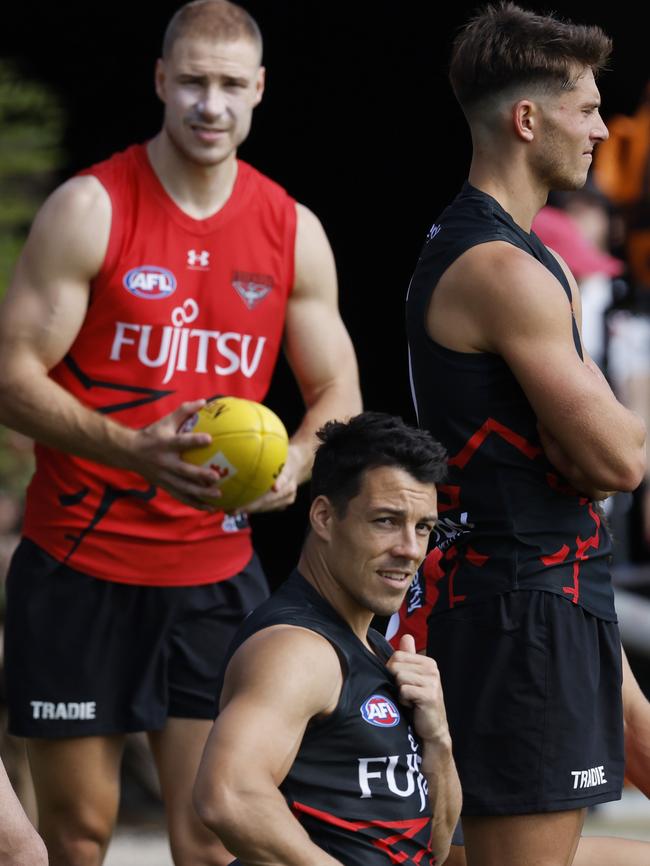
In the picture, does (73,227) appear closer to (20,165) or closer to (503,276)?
(503,276)

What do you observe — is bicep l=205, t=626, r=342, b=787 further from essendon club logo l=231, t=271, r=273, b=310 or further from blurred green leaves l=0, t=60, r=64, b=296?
blurred green leaves l=0, t=60, r=64, b=296

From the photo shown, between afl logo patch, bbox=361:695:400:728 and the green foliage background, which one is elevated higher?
the green foliage background

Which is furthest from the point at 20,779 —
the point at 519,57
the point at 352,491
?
the point at 519,57

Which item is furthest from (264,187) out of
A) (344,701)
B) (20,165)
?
(20,165)

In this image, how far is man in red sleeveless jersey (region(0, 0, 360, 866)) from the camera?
14.0 feet

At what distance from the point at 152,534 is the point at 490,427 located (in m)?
1.23

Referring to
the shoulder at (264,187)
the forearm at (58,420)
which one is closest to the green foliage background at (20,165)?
the shoulder at (264,187)

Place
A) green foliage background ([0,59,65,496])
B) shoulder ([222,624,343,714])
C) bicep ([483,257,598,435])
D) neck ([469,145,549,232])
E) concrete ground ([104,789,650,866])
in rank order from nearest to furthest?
shoulder ([222,624,343,714]) → bicep ([483,257,598,435]) → neck ([469,145,549,232]) → concrete ground ([104,789,650,866]) → green foliage background ([0,59,65,496])

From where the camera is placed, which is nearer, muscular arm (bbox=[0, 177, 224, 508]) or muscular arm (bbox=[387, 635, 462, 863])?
muscular arm (bbox=[387, 635, 462, 863])

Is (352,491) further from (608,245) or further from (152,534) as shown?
(608,245)

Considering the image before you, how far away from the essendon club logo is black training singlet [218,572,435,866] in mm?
1387

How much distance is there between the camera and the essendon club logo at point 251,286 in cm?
445

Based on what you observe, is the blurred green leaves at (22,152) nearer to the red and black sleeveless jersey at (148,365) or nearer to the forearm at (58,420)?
the red and black sleeveless jersey at (148,365)

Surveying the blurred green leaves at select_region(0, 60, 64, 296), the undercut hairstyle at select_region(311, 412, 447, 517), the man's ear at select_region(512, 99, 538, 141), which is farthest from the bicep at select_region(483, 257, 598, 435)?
the blurred green leaves at select_region(0, 60, 64, 296)
